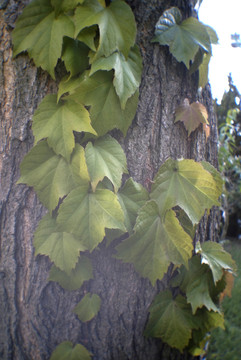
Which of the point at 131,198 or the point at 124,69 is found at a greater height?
the point at 124,69

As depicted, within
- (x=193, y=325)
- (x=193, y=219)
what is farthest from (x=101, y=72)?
(x=193, y=325)

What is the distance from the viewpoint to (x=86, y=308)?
3.18ft

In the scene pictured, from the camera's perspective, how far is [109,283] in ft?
3.26

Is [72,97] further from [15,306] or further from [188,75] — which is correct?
[15,306]

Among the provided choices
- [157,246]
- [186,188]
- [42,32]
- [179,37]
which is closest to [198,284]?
[157,246]

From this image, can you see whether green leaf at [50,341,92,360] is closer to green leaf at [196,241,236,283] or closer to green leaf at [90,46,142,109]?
green leaf at [196,241,236,283]

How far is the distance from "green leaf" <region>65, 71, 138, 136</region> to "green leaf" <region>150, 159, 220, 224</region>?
0.22 metres

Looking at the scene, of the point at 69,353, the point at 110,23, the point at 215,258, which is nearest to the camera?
the point at 110,23

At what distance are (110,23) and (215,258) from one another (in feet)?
2.89

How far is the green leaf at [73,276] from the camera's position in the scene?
0.95 m

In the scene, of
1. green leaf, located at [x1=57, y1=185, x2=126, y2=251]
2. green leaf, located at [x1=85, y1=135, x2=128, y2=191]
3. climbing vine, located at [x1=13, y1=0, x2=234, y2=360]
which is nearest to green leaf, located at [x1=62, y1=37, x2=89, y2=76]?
climbing vine, located at [x1=13, y1=0, x2=234, y2=360]

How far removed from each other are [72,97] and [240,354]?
208 centimetres

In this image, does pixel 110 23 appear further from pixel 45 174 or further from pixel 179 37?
pixel 45 174

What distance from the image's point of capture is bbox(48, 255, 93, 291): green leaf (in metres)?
0.95
